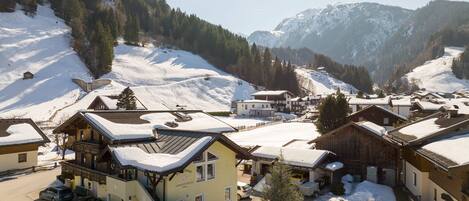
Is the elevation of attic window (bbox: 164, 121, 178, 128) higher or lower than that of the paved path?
higher

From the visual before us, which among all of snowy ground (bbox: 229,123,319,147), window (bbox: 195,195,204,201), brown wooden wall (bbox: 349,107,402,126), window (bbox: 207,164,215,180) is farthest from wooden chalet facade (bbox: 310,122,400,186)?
brown wooden wall (bbox: 349,107,402,126)

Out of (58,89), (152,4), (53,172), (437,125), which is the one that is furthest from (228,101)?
(152,4)

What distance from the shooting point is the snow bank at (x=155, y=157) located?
66.8 feet

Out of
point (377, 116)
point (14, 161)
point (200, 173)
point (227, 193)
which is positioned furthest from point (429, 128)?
point (14, 161)

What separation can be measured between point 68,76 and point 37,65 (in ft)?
30.5

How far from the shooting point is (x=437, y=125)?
99.9ft

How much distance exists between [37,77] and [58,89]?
8.81 meters

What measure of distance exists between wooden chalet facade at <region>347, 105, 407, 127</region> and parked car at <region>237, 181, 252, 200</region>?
2577 cm

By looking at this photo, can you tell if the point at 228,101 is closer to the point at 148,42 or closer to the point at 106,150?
the point at 148,42

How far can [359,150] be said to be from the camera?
34.8m

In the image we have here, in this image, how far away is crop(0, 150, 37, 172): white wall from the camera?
37.2 meters

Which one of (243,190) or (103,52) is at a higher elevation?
(103,52)

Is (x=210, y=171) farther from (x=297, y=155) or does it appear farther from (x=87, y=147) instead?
(x=297, y=155)

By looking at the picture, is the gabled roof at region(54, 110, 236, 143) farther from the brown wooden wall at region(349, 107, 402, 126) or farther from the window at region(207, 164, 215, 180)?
the brown wooden wall at region(349, 107, 402, 126)
